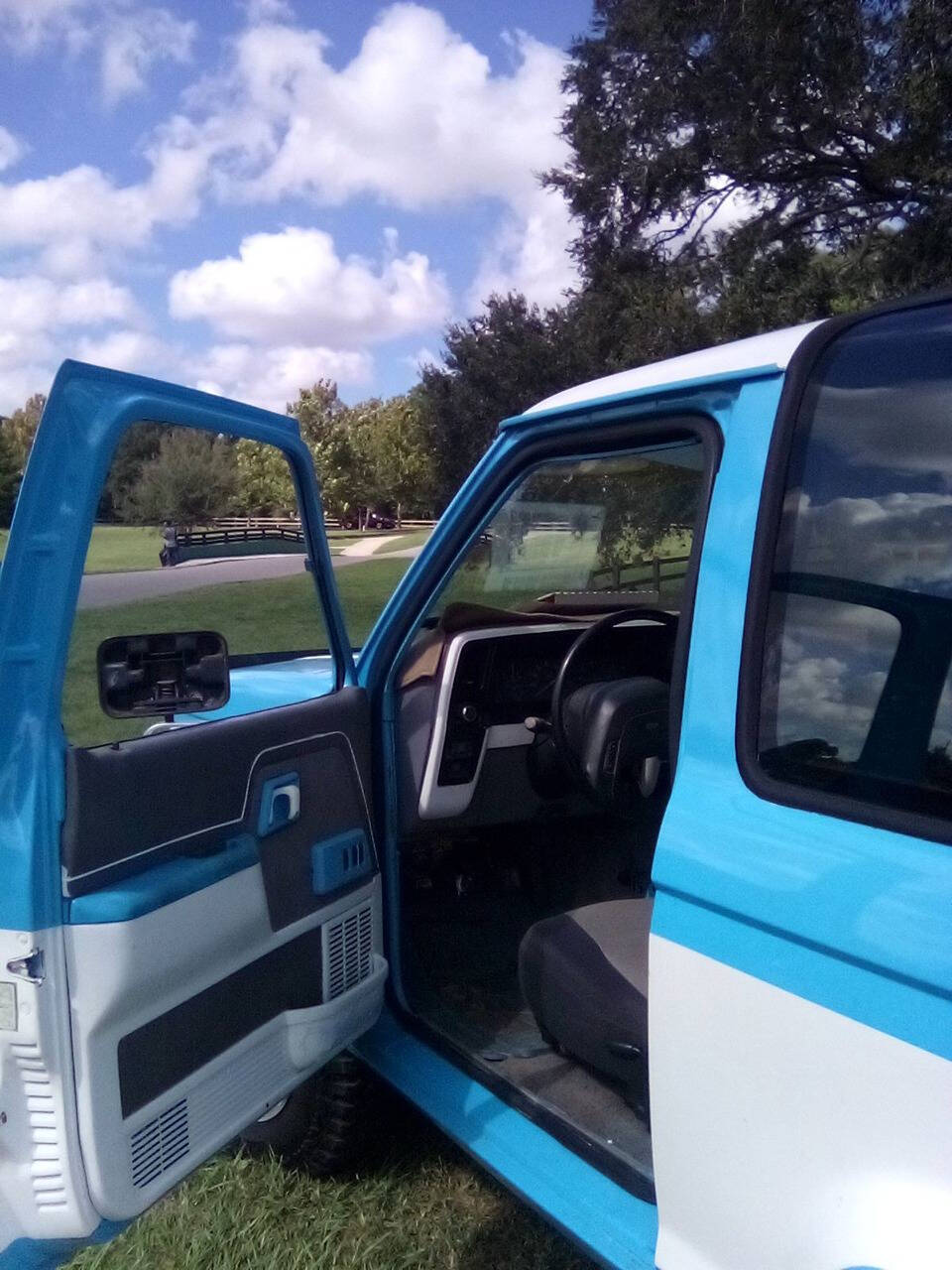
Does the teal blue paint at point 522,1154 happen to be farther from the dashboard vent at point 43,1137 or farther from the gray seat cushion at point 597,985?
the dashboard vent at point 43,1137

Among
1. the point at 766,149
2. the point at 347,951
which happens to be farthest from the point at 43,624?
the point at 766,149

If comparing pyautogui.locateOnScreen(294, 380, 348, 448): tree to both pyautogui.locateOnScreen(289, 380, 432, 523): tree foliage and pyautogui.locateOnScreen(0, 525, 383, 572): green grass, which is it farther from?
pyautogui.locateOnScreen(0, 525, 383, 572): green grass

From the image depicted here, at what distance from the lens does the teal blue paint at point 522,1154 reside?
1.92 metres

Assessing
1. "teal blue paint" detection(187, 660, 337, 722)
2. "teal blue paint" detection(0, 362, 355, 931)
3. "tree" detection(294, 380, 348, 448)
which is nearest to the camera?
"teal blue paint" detection(0, 362, 355, 931)

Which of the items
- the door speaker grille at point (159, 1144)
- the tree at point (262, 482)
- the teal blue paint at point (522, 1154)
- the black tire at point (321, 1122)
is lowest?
the black tire at point (321, 1122)

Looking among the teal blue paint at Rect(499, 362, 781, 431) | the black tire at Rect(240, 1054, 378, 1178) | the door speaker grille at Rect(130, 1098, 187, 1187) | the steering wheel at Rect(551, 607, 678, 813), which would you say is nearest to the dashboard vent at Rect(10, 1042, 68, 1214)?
the door speaker grille at Rect(130, 1098, 187, 1187)

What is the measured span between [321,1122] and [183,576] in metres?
1.39

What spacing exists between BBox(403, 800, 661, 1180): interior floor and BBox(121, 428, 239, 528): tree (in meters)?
1.16

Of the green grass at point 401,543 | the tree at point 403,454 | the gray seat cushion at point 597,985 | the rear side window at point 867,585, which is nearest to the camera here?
the rear side window at point 867,585

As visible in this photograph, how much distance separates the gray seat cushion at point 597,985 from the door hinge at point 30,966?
1.08m

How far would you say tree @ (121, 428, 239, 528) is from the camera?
206cm

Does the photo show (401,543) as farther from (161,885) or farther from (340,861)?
(161,885)

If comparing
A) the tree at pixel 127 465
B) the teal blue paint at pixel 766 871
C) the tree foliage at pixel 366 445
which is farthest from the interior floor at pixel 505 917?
the tree foliage at pixel 366 445

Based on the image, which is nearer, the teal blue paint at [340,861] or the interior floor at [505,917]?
the teal blue paint at [340,861]
